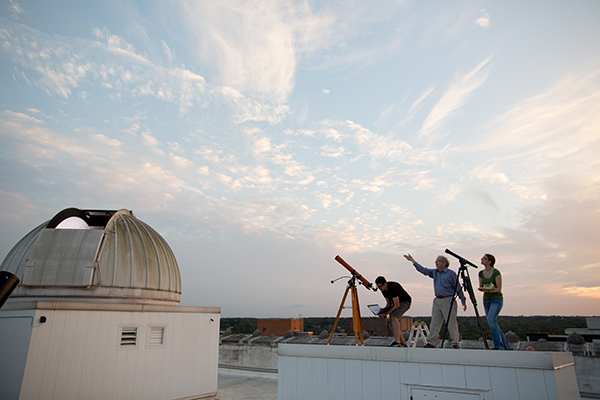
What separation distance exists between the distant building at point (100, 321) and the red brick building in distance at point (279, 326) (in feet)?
100

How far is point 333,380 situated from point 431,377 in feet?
6.68

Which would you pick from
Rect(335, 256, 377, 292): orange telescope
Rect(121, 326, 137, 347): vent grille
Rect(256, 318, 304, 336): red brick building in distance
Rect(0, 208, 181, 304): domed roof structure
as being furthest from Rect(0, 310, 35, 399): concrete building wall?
Rect(256, 318, 304, 336): red brick building in distance

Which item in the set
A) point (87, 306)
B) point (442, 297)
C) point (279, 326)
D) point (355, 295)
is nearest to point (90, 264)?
point (87, 306)

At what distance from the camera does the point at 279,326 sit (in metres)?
46.0

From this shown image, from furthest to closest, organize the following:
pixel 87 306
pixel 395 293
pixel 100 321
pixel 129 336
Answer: pixel 129 336
pixel 100 321
pixel 87 306
pixel 395 293

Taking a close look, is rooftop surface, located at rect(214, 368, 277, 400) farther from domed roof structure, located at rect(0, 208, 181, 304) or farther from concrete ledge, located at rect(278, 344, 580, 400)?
concrete ledge, located at rect(278, 344, 580, 400)

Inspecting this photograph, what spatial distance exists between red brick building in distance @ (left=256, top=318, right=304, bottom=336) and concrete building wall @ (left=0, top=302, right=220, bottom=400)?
101 feet

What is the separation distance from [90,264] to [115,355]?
3639 mm

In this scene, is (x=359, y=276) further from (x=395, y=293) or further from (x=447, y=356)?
(x=447, y=356)

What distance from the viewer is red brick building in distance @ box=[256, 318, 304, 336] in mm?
44781

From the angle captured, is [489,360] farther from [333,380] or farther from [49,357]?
[49,357]

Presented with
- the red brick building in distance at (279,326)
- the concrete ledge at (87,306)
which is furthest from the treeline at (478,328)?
the concrete ledge at (87,306)

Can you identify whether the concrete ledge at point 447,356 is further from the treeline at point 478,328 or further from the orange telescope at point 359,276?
the treeline at point 478,328

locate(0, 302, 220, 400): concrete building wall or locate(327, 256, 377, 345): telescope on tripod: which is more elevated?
locate(327, 256, 377, 345): telescope on tripod
